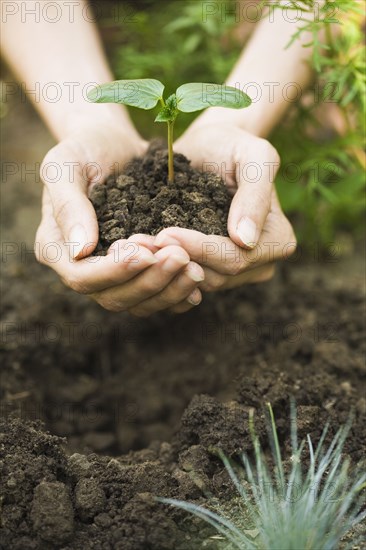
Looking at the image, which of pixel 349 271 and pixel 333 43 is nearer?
pixel 333 43

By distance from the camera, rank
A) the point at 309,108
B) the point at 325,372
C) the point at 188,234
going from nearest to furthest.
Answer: the point at 188,234 → the point at 325,372 → the point at 309,108

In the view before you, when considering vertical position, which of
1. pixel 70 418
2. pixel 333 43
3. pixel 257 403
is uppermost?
pixel 333 43

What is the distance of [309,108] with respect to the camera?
Result: 2.75 meters

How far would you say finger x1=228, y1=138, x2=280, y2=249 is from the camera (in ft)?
5.90

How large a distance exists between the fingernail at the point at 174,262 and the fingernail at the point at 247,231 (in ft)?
0.63

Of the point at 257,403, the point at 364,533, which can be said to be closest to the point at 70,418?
the point at 257,403

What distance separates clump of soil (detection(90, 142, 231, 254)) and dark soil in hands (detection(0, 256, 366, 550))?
1.81 feet

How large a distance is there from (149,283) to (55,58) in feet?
4.39

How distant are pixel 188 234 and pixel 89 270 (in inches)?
11.9

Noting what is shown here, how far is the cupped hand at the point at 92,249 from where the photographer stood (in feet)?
5.63

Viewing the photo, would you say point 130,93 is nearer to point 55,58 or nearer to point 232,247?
point 232,247

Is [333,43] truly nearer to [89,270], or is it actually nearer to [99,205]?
[99,205]

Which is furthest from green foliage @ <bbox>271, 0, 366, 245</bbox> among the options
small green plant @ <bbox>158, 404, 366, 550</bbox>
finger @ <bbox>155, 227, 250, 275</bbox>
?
small green plant @ <bbox>158, 404, 366, 550</bbox>

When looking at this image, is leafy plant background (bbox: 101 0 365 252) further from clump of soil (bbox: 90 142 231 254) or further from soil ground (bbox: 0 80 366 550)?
clump of soil (bbox: 90 142 231 254)
